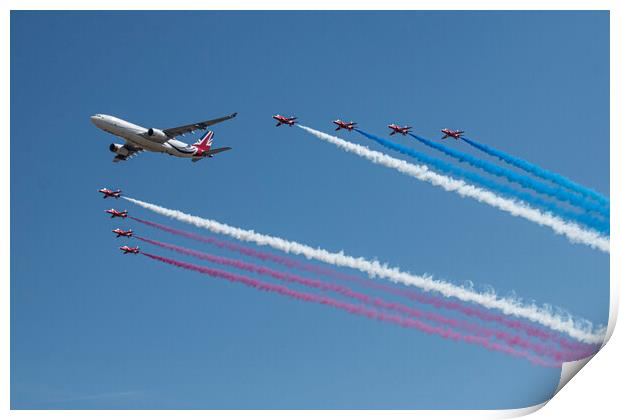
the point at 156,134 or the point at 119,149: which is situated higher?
the point at 156,134

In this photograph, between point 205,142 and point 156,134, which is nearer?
point 156,134

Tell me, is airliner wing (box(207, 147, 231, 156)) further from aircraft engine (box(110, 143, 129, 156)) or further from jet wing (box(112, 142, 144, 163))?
aircraft engine (box(110, 143, 129, 156))

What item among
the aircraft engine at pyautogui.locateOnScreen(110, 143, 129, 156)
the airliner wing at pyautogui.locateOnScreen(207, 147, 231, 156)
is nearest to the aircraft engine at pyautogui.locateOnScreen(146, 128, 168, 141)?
the airliner wing at pyautogui.locateOnScreen(207, 147, 231, 156)

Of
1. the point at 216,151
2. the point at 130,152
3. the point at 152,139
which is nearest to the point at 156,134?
the point at 152,139

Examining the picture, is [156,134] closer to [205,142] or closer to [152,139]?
[152,139]
